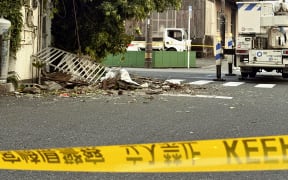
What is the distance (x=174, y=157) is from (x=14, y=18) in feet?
30.5

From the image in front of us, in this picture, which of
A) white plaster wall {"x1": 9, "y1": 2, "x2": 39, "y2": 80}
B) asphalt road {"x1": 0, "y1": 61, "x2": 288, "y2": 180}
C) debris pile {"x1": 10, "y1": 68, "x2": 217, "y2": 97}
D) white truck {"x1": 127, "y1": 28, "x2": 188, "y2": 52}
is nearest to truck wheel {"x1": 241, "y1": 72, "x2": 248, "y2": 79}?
debris pile {"x1": 10, "y1": 68, "x2": 217, "y2": 97}

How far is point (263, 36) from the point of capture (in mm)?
18406

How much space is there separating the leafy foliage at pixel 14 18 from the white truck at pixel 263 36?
28.5 ft

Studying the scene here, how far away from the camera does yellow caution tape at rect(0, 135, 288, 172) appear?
161 inches

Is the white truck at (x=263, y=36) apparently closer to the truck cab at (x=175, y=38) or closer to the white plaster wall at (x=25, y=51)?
the white plaster wall at (x=25, y=51)

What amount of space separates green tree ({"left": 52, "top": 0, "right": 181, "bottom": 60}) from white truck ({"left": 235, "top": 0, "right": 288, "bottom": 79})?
334 cm

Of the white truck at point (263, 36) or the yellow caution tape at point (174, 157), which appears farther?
the white truck at point (263, 36)

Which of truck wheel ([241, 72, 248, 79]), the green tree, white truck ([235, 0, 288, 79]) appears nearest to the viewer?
the green tree

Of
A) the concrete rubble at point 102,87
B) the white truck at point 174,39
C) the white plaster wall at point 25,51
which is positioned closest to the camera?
the concrete rubble at point 102,87

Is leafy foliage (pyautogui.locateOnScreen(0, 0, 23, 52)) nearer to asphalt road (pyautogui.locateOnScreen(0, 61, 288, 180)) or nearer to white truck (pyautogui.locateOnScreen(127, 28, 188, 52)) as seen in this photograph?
asphalt road (pyautogui.locateOnScreen(0, 61, 288, 180))

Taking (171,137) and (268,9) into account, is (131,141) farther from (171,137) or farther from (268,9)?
(268,9)

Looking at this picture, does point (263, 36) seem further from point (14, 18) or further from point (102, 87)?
point (14, 18)

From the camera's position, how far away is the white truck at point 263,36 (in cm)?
1797

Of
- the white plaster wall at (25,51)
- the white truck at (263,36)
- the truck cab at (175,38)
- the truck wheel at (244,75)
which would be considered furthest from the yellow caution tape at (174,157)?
the truck cab at (175,38)
